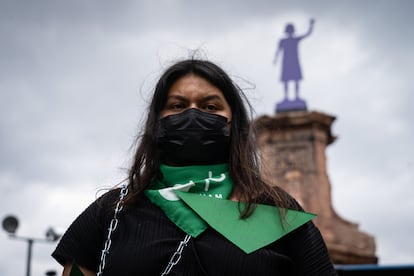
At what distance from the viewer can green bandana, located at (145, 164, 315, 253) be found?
90.4 inches

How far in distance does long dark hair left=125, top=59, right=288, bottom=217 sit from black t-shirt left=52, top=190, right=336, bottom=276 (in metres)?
0.12

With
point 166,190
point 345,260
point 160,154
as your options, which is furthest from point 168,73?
point 345,260

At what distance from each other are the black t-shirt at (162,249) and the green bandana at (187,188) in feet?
0.09

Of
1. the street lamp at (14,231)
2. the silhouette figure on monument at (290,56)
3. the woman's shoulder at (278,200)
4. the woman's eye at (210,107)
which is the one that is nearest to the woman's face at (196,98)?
the woman's eye at (210,107)

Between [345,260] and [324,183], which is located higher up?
[324,183]

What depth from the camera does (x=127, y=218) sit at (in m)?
2.39

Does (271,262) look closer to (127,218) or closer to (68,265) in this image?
(127,218)

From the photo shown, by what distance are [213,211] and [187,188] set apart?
5.1 inches

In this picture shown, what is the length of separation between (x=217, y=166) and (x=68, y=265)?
625mm

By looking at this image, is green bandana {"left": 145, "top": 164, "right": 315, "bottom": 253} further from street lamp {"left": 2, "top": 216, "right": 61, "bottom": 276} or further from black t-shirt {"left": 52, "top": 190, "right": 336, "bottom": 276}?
street lamp {"left": 2, "top": 216, "right": 61, "bottom": 276}

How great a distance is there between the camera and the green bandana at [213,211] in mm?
2297

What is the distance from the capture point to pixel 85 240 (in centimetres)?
238

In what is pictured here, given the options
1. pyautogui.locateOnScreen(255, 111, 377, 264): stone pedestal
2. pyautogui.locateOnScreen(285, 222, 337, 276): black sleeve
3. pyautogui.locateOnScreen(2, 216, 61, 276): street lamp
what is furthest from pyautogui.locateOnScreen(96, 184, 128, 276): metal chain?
pyautogui.locateOnScreen(255, 111, 377, 264): stone pedestal

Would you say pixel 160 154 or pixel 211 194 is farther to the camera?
pixel 160 154
